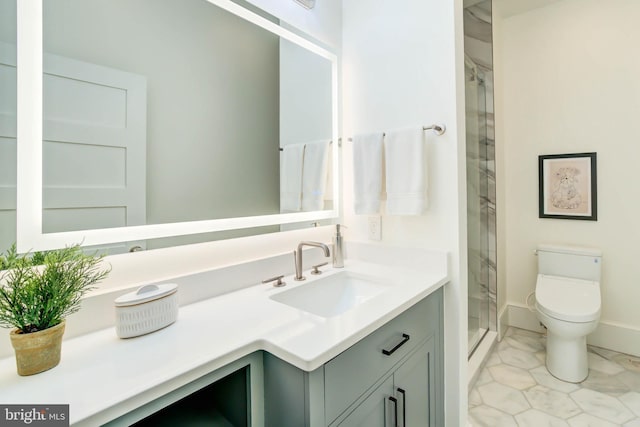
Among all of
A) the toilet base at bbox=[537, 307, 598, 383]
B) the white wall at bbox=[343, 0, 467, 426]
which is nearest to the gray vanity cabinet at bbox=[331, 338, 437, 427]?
the white wall at bbox=[343, 0, 467, 426]

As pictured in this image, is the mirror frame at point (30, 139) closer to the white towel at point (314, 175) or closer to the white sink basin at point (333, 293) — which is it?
the white sink basin at point (333, 293)

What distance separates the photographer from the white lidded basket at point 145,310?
2.44 feet

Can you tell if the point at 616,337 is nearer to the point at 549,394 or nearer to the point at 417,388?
the point at 549,394

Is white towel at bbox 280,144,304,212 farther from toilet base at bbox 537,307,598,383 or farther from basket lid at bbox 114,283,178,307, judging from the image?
toilet base at bbox 537,307,598,383

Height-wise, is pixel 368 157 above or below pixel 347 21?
below

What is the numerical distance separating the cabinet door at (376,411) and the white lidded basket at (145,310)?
541mm

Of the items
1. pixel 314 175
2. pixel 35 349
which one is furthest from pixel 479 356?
pixel 35 349

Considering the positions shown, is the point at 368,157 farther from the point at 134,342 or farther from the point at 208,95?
the point at 134,342

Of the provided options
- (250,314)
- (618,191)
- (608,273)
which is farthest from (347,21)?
(608,273)

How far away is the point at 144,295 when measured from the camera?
778 mm

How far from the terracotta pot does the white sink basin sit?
0.63 m

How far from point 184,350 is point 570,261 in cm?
256

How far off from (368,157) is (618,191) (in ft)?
6.47

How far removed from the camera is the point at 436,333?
1237 mm
